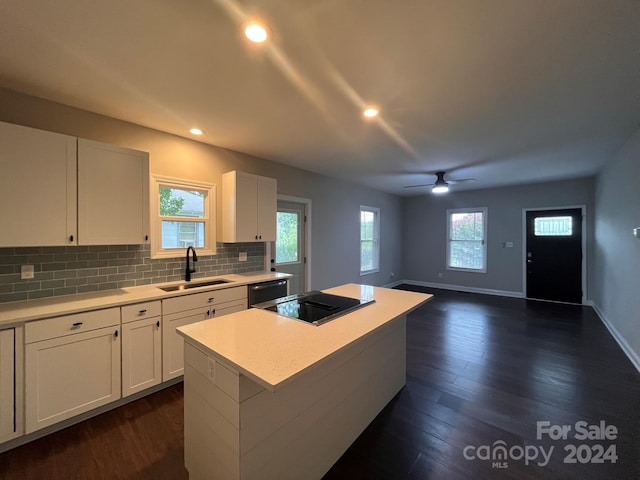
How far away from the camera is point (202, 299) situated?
268 centimetres

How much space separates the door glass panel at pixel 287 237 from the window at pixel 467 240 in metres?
4.50

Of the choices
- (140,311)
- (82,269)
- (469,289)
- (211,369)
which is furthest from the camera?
(469,289)

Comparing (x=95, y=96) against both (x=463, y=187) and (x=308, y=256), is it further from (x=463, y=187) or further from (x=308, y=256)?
(x=463, y=187)

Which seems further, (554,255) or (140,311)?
(554,255)

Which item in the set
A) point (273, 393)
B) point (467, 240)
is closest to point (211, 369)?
point (273, 393)

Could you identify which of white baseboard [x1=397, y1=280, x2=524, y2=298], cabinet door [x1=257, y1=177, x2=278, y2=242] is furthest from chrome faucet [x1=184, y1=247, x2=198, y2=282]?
white baseboard [x1=397, y1=280, x2=524, y2=298]

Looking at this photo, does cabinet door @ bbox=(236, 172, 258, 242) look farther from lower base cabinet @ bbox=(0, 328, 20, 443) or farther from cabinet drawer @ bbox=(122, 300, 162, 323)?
lower base cabinet @ bbox=(0, 328, 20, 443)

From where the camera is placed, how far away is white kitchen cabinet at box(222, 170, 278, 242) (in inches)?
131

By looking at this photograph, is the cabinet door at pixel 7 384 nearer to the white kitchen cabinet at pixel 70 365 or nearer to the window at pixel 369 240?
the white kitchen cabinet at pixel 70 365

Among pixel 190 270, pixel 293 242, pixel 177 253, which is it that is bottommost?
pixel 190 270

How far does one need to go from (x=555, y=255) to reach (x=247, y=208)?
637 centimetres

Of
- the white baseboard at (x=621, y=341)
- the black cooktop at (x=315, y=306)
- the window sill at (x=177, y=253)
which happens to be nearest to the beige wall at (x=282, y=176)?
the window sill at (x=177, y=253)

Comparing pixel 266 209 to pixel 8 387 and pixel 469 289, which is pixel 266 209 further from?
pixel 469 289

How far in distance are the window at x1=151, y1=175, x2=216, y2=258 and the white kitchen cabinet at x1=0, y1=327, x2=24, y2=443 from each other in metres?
1.25
